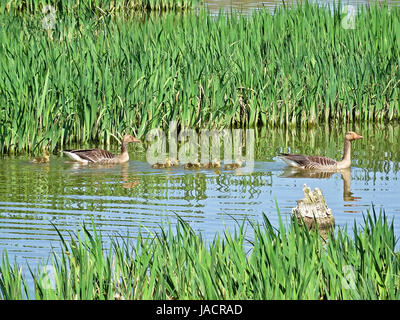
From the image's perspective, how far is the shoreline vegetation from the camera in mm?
6504

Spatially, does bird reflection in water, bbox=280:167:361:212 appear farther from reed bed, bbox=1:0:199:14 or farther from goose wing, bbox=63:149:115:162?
reed bed, bbox=1:0:199:14

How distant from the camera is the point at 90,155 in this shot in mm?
13195

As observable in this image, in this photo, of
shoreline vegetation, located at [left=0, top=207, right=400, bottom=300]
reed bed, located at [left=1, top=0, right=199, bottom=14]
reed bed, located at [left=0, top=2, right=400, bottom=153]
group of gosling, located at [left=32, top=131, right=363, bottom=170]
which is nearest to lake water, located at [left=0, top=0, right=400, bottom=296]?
group of gosling, located at [left=32, top=131, right=363, bottom=170]

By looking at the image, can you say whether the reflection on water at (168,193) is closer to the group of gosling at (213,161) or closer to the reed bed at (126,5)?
the group of gosling at (213,161)

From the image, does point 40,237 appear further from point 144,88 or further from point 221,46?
point 221,46

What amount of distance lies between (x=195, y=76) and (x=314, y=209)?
21.2 feet

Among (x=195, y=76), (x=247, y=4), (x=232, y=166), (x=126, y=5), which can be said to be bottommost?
(x=232, y=166)

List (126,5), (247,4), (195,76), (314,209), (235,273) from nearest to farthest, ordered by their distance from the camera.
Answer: (235,273) < (314,209) < (195,76) < (126,5) < (247,4)

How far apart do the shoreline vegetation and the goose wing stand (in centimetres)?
606

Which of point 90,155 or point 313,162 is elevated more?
point 90,155

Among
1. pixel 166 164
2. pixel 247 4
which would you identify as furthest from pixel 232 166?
pixel 247 4

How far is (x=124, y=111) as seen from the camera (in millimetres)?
14836

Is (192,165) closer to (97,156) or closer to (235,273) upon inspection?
(97,156)

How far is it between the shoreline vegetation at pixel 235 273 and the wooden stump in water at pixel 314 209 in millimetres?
2525
